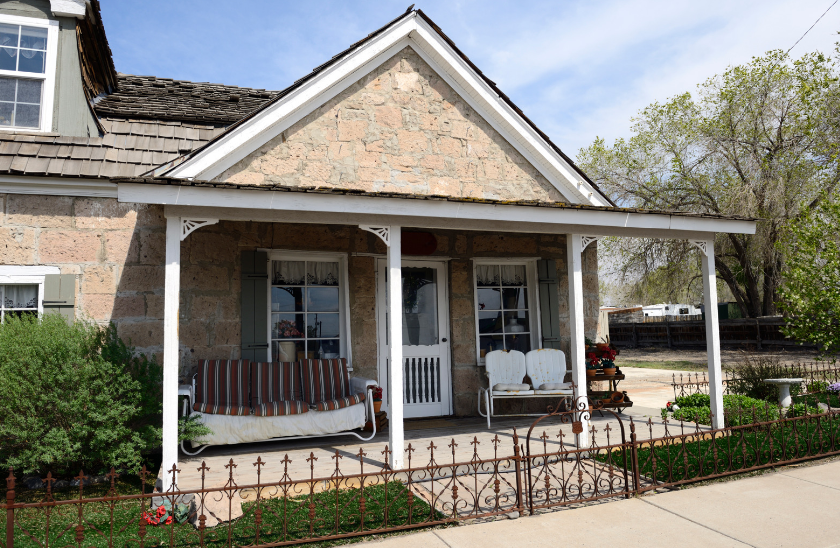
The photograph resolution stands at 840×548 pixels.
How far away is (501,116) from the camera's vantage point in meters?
7.84

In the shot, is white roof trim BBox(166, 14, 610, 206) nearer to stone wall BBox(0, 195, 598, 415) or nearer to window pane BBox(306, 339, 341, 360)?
stone wall BBox(0, 195, 598, 415)

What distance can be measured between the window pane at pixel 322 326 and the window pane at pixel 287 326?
0.34 ft

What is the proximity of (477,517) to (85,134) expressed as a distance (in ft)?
20.0

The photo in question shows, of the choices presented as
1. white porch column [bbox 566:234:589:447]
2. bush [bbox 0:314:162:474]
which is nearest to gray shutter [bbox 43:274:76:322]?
bush [bbox 0:314:162:474]

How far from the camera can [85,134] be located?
22.2ft

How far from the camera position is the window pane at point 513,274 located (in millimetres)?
8523

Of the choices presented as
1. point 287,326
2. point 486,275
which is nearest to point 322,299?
point 287,326

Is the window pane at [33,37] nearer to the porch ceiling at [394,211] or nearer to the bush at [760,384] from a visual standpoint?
the porch ceiling at [394,211]

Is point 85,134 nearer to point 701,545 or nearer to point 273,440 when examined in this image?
point 273,440

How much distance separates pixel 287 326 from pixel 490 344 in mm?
2919

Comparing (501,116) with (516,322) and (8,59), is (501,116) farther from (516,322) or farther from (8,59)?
(8,59)

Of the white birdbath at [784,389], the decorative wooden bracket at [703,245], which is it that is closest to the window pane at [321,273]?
the decorative wooden bracket at [703,245]

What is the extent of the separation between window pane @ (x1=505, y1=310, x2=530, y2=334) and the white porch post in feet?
16.2

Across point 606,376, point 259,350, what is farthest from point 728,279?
point 259,350
